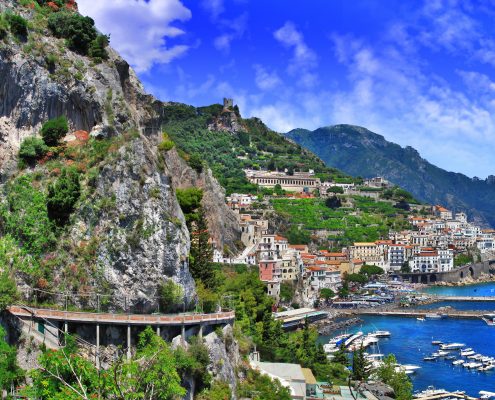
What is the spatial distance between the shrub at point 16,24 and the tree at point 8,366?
624 inches

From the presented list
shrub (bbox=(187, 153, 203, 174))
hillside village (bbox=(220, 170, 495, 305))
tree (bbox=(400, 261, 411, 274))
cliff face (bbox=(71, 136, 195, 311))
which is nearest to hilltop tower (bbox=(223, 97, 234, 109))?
hillside village (bbox=(220, 170, 495, 305))

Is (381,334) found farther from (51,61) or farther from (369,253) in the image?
(51,61)

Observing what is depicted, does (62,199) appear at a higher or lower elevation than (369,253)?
higher

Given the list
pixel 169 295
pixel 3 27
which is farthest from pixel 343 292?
pixel 3 27

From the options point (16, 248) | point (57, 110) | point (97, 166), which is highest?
point (57, 110)

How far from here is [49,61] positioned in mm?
34281

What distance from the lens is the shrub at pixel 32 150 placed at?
105 feet

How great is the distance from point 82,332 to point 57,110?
12283 millimetres

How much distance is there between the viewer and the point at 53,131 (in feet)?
109

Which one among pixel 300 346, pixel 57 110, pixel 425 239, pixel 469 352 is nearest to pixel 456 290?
pixel 425 239

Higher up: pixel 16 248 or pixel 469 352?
pixel 16 248

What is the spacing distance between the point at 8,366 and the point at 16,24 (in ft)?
57.5

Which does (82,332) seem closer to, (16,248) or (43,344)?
(43,344)

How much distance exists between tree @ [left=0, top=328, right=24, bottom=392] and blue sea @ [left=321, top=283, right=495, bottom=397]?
34314 mm
